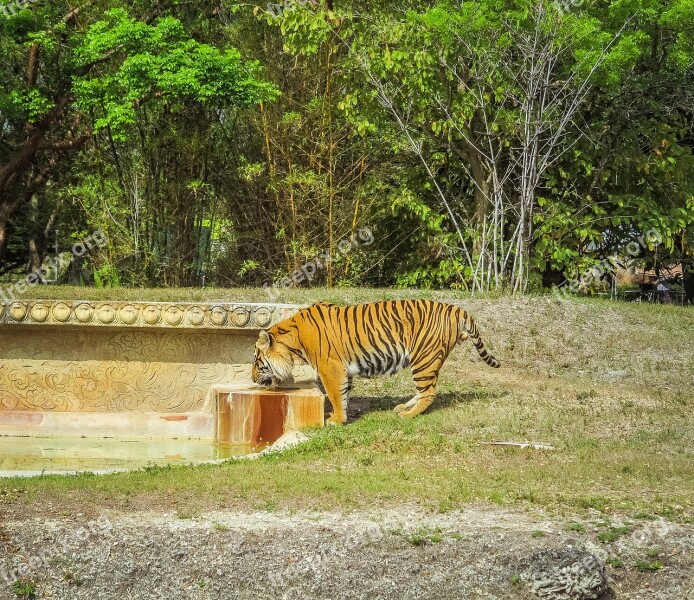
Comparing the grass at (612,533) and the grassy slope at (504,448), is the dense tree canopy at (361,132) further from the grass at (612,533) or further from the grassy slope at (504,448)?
the grass at (612,533)

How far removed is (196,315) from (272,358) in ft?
2.69

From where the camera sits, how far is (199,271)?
18.5 meters

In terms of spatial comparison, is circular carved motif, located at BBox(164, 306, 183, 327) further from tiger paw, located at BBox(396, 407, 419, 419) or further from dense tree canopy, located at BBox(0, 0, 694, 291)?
dense tree canopy, located at BBox(0, 0, 694, 291)

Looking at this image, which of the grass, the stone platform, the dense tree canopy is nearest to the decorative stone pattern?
the stone platform

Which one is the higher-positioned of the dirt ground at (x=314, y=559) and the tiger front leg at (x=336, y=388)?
the tiger front leg at (x=336, y=388)

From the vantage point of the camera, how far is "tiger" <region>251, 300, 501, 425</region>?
9258mm

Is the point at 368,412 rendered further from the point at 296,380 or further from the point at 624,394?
the point at 624,394

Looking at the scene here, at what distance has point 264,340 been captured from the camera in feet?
30.3

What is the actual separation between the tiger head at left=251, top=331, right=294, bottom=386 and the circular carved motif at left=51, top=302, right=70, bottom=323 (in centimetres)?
173

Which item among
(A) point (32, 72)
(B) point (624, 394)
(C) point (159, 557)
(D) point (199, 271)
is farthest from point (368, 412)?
(A) point (32, 72)

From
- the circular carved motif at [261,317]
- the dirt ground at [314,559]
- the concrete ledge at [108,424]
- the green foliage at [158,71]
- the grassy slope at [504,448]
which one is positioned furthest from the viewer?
the green foliage at [158,71]

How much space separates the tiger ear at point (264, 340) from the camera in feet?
30.2

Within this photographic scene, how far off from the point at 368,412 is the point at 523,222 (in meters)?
6.31

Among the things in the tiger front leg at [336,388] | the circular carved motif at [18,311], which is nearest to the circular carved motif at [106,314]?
the circular carved motif at [18,311]
